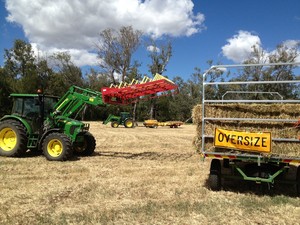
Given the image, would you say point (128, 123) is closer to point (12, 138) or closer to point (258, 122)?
point (12, 138)

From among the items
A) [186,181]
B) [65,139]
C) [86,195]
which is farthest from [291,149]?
[65,139]

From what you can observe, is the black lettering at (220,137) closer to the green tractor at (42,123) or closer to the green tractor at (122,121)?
the green tractor at (42,123)

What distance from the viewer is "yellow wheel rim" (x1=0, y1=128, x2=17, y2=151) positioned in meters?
10.6

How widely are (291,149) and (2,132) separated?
28.6ft

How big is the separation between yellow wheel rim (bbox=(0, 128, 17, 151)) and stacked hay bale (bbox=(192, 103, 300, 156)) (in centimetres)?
A: 666

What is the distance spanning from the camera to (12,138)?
10.7 meters

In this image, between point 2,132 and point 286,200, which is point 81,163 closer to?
point 2,132

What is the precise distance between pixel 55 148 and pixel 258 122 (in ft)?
21.0

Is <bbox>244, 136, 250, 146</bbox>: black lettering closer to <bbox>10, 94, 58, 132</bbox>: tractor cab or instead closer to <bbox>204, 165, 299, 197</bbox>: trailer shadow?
<bbox>204, 165, 299, 197</bbox>: trailer shadow

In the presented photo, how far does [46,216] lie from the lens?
16.4 feet

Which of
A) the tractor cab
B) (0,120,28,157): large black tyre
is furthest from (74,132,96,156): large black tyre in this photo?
(0,120,28,157): large black tyre

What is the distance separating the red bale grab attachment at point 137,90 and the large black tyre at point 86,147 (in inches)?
74.9

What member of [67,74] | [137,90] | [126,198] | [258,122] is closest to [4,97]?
[67,74]

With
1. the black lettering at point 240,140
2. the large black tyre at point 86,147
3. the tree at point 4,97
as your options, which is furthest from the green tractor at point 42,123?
the tree at point 4,97
